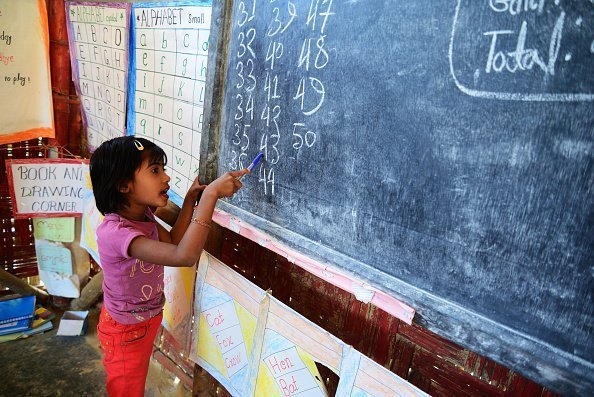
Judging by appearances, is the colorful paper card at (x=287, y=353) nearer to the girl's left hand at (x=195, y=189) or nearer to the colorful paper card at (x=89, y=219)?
the girl's left hand at (x=195, y=189)

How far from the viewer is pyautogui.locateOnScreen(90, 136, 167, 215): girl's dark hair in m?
1.47

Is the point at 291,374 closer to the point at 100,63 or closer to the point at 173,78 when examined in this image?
the point at 173,78

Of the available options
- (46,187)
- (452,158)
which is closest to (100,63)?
(46,187)

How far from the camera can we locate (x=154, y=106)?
205 cm

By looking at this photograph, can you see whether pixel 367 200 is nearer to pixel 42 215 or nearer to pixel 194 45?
pixel 194 45

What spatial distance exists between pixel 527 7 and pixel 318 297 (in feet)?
3.78

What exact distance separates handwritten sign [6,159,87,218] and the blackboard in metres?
2.35

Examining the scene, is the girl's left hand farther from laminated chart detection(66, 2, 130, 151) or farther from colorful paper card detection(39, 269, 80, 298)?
colorful paper card detection(39, 269, 80, 298)

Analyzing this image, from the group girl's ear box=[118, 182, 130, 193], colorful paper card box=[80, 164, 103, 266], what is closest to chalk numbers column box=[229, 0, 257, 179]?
girl's ear box=[118, 182, 130, 193]

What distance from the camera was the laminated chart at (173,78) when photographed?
5.66 feet

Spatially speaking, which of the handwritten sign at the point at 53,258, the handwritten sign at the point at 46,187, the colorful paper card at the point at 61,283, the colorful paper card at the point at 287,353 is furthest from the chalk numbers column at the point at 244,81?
the colorful paper card at the point at 61,283

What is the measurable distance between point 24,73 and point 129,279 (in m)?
2.16

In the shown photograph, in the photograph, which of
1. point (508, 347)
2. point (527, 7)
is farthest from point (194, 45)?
point (508, 347)

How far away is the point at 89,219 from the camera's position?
2.90m
